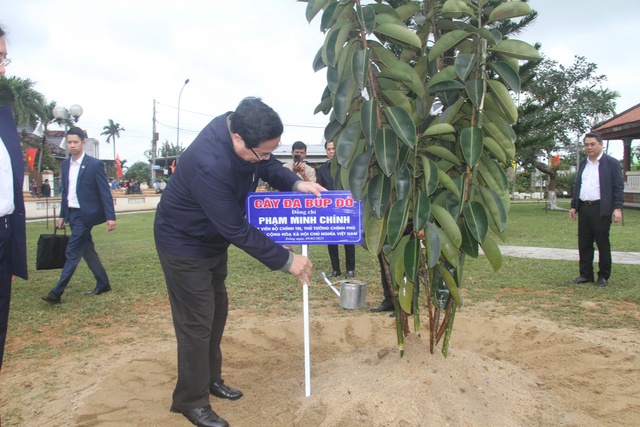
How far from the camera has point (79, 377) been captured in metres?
3.84

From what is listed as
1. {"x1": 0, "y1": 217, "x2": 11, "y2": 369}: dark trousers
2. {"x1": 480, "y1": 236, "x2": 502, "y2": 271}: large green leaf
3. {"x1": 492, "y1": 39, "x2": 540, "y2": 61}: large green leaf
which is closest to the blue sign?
{"x1": 480, "y1": 236, "x2": 502, "y2": 271}: large green leaf

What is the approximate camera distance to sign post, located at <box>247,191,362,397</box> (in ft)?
10.8

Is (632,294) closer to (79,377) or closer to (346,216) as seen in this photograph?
(346,216)

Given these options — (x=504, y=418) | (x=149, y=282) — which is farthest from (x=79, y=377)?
(x=149, y=282)

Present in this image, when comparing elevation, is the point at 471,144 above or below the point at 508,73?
below

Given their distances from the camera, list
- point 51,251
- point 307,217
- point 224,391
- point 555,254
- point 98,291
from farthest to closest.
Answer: point 555,254
point 98,291
point 51,251
point 224,391
point 307,217

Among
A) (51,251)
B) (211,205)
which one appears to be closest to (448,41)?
(211,205)

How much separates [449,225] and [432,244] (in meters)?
0.14

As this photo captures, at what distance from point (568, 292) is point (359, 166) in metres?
4.46

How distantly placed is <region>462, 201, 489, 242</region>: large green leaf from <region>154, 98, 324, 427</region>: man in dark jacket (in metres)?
0.91

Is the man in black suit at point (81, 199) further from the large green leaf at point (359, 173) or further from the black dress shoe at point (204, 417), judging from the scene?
the large green leaf at point (359, 173)

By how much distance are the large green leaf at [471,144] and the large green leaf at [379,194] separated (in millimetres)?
449

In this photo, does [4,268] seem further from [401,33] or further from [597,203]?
[597,203]

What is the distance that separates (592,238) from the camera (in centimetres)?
683
